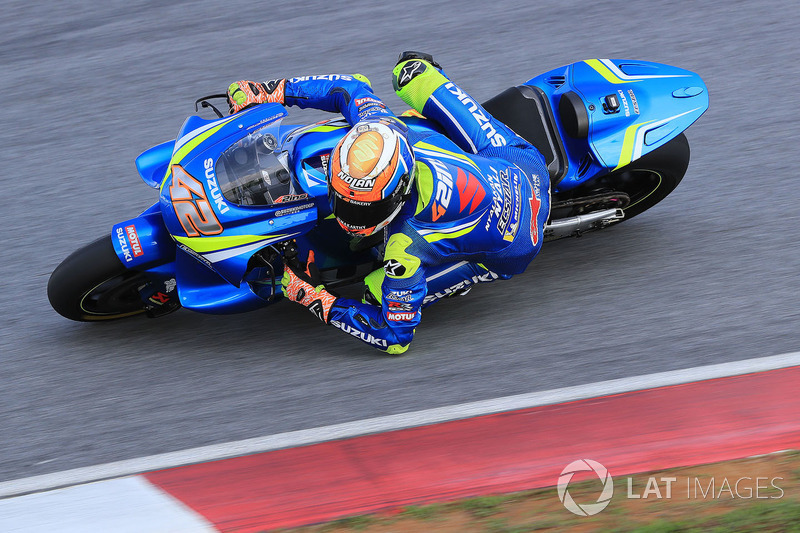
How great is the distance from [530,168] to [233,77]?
3198 millimetres

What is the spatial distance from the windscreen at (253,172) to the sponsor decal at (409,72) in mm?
964

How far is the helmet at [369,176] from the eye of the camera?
375 centimetres

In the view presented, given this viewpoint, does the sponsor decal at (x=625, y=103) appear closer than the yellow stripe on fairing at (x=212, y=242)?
No

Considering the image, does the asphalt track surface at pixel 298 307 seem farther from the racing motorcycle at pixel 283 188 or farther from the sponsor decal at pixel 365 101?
the sponsor decal at pixel 365 101

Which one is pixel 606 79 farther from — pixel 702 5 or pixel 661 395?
pixel 702 5

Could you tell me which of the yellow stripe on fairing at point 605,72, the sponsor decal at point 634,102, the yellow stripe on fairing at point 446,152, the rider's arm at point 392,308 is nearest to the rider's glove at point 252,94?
the yellow stripe on fairing at point 446,152

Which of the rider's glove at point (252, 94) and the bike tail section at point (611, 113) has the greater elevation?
the rider's glove at point (252, 94)

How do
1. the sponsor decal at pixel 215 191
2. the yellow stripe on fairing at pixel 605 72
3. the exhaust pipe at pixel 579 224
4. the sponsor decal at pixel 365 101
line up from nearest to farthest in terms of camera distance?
the sponsor decal at pixel 215 191 < the sponsor decal at pixel 365 101 < the yellow stripe on fairing at pixel 605 72 < the exhaust pipe at pixel 579 224

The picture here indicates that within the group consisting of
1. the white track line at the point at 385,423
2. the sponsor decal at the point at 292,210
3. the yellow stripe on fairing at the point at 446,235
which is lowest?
the white track line at the point at 385,423

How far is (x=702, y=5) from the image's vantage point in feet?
24.6

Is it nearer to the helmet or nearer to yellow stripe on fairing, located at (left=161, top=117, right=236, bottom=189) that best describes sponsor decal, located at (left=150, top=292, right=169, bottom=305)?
yellow stripe on fairing, located at (left=161, top=117, right=236, bottom=189)

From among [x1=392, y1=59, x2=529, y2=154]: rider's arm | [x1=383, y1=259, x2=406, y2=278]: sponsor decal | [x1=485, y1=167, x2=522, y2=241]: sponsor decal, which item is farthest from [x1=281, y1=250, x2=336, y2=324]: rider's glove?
[x1=392, y1=59, x2=529, y2=154]: rider's arm

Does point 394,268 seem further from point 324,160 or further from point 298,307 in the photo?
point 298,307

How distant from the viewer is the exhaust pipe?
4.95 meters
